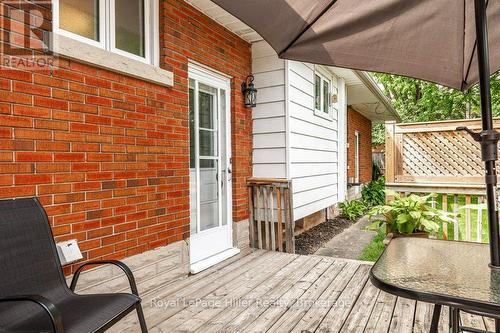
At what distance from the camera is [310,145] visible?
17.9 ft

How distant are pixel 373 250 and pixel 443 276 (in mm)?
3896

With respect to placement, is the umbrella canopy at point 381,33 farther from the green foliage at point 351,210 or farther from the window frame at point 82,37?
the green foliage at point 351,210

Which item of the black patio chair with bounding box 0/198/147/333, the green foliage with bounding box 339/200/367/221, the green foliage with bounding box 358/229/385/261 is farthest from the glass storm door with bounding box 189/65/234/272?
the green foliage with bounding box 339/200/367/221

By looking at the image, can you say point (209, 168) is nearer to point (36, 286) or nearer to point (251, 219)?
point (251, 219)

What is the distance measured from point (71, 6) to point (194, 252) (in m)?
2.53

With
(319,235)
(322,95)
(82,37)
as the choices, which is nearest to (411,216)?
(319,235)

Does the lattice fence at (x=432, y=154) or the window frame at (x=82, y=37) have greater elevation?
the window frame at (x=82, y=37)

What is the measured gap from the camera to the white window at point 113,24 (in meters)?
2.42

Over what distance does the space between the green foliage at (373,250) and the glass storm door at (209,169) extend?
188cm

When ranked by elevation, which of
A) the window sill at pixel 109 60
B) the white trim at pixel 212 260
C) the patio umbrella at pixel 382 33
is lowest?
the white trim at pixel 212 260

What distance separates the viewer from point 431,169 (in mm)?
5062

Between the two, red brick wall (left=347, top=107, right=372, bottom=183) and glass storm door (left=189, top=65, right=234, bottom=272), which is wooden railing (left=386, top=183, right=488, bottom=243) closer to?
glass storm door (left=189, top=65, right=234, bottom=272)

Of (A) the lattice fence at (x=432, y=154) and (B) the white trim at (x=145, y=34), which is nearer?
(B) the white trim at (x=145, y=34)

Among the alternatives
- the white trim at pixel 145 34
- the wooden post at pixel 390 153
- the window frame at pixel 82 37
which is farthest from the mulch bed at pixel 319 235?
the window frame at pixel 82 37
